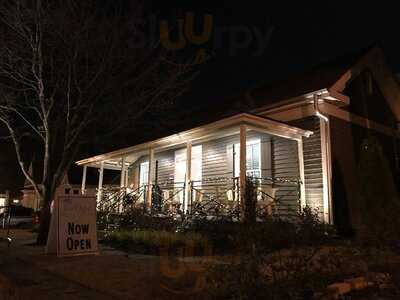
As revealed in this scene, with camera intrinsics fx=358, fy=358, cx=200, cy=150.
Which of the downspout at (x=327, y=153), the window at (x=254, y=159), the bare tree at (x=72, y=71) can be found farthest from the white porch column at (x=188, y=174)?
the downspout at (x=327, y=153)

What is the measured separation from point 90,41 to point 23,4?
2137mm

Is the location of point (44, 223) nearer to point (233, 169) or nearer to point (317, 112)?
point (233, 169)

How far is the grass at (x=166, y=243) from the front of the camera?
8.47 metres

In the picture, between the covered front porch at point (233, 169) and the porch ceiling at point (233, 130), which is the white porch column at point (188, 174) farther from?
the porch ceiling at point (233, 130)

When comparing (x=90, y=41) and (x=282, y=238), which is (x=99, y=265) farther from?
(x=90, y=41)

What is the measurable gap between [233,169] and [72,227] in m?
6.74

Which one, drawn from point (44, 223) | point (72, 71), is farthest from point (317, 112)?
point (44, 223)

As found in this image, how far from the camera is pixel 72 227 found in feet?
27.1

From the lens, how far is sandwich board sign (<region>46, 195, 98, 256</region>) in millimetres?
8086

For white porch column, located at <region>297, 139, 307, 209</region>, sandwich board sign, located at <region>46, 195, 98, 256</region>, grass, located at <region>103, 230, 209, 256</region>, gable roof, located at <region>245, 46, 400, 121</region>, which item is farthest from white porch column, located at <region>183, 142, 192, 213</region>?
sandwich board sign, located at <region>46, 195, 98, 256</region>

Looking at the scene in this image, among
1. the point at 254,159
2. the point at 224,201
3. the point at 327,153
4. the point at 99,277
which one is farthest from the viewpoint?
the point at 254,159

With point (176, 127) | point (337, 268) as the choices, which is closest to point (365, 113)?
point (176, 127)

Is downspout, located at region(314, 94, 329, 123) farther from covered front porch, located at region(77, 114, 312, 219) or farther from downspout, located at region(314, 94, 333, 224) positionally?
covered front porch, located at region(77, 114, 312, 219)

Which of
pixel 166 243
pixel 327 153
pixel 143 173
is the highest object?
pixel 143 173
